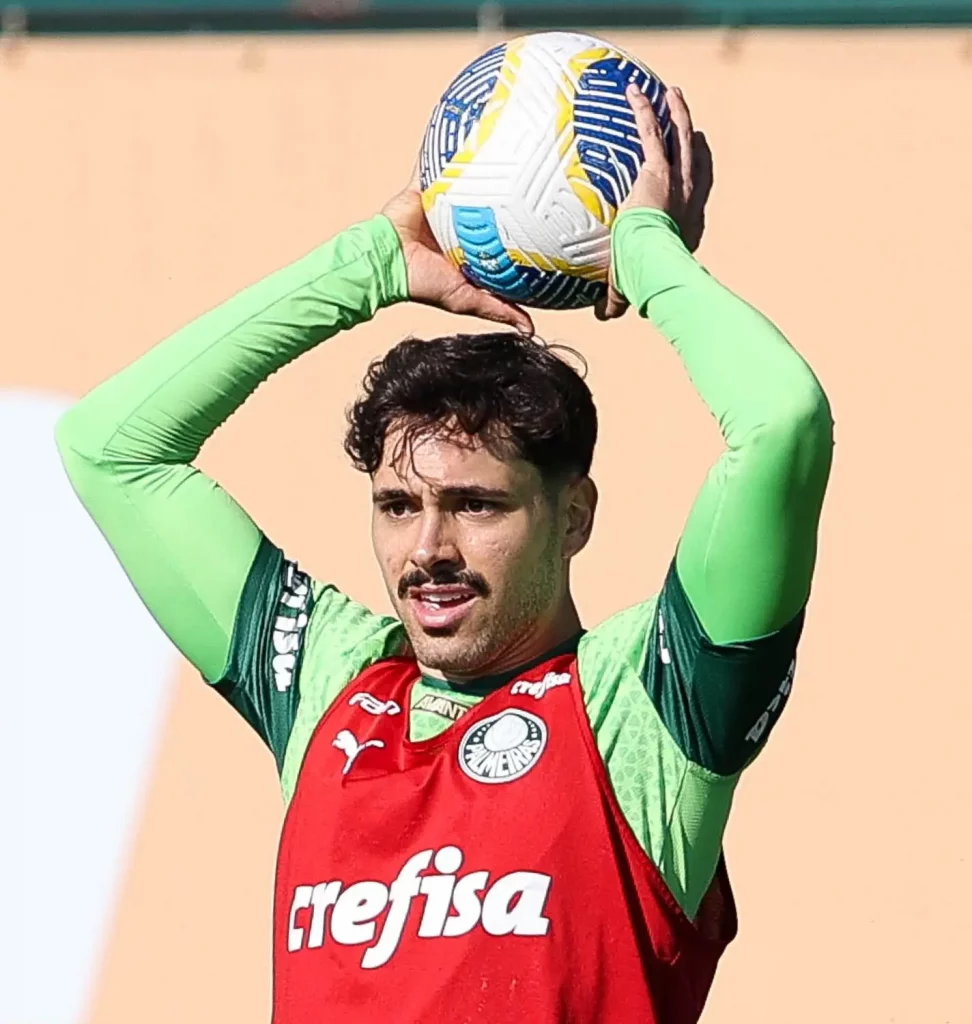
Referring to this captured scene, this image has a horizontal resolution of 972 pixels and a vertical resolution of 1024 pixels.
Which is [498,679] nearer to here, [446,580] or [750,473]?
[446,580]

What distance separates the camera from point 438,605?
262cm

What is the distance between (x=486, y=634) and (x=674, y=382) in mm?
3062

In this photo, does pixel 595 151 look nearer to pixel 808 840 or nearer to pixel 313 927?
pixel 313 927

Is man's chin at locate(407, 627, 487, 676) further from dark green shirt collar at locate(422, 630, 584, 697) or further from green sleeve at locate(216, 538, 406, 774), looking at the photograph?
green sleeve at locate(216, 538, 406, 774)

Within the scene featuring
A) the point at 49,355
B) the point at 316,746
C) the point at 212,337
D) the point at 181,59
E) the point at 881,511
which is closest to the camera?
the point at 316,746

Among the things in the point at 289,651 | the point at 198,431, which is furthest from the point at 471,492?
the point at 198,431

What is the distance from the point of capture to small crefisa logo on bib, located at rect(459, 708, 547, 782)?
8.46 feet

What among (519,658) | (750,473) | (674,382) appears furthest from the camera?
(674,382)

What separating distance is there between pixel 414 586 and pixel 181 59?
13.2ft

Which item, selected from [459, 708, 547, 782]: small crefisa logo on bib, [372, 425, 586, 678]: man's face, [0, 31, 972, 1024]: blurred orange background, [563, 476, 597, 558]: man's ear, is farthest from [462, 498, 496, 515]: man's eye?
[0, 31, 972, 1024]: blurred orange background

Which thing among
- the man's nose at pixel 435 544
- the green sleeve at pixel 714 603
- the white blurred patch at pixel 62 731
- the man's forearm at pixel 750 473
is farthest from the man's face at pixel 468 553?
the white blurred patch at pixel 62 731

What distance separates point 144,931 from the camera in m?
5.18

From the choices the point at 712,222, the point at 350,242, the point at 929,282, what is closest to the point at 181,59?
the point at 712,222

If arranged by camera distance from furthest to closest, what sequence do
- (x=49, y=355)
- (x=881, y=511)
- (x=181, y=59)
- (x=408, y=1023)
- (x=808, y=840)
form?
(x=181, y=59)
(x=49, y=355)
(x=881, y=511)
(x=808, y=840)
(x=408, y=1023)
